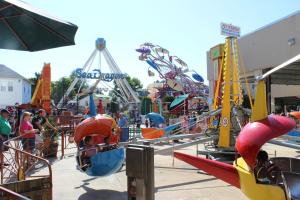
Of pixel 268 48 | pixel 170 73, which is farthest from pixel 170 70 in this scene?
pixel 268 48

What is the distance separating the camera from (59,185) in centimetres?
850

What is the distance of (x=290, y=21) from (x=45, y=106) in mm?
14796

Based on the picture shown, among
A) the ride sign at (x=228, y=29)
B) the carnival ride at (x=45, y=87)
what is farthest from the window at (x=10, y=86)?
the carnival ride at (x=45, y=87)

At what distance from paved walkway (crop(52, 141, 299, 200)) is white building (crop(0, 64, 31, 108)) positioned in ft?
178

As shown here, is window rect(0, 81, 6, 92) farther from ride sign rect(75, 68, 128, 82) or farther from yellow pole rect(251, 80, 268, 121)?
yellow pole rect(251, 80, 268, 121)

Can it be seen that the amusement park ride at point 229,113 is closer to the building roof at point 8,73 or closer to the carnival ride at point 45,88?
the carnival ride at point 45,88

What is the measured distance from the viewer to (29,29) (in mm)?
5516

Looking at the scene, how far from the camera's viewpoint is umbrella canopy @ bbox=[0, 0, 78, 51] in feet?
14.6

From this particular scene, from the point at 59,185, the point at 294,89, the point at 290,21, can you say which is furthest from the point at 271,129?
the point at 294,89

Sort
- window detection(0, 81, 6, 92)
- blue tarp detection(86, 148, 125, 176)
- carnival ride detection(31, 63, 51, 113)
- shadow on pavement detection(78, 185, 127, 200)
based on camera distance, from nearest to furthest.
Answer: shadow on pavement detection(78, 185, 127, 200) < blue tarp detection(86, 148, 125, 176) < carnival ride detection(31, 63, 51, 113) < window detection(0, 81, 6, 92)

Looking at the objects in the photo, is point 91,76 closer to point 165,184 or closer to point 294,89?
point 294,89

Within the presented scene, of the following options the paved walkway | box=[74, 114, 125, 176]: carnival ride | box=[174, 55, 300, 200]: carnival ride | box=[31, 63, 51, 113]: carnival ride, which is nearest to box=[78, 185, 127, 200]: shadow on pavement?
the paved walkway

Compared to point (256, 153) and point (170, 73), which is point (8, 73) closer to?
point (170, 73)

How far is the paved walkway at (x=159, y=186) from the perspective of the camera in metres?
7.47
